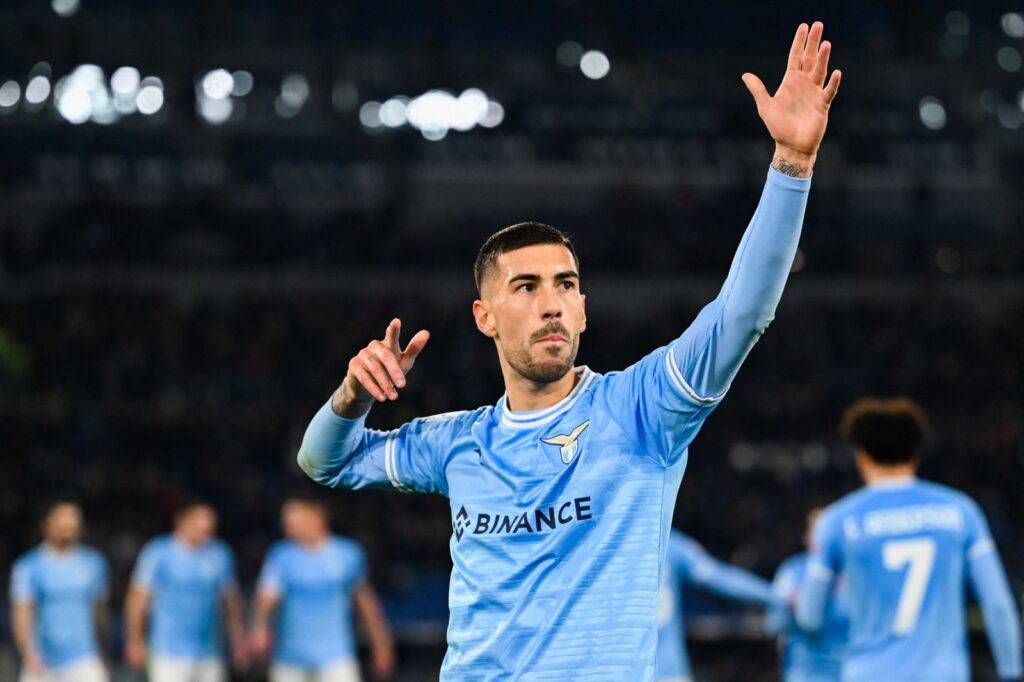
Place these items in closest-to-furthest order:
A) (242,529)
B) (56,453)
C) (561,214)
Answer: (242,529) → (56,453) → (561,214)

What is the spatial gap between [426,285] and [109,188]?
20.3ft

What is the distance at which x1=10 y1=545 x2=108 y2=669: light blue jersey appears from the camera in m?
12.9

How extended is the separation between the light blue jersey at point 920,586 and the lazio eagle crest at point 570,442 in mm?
2610

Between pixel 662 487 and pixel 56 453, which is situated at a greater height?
pixel 56 453

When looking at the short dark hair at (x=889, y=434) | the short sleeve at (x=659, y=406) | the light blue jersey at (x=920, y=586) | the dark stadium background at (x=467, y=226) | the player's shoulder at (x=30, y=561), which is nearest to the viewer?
the short sleeve at (x=659, y=406)

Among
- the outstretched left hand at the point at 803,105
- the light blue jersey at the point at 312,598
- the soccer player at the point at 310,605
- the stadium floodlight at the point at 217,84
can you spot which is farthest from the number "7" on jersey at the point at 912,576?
the stadium floodlight at the point at 217,84

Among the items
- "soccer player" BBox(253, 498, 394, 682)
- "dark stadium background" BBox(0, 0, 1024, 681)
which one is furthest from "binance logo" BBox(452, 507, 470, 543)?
"dark stadium background" BBox(0, 0, 1024, 681)

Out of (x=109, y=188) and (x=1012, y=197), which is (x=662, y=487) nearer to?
(x=109, y=188)

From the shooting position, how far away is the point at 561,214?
26812 millimetres

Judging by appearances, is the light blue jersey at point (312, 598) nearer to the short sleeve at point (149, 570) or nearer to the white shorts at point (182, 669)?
the white shorts at point (182, 669)

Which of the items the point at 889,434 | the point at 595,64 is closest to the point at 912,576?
the point at 889,434

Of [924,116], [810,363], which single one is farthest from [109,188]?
[924,116]

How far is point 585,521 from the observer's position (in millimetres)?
3646

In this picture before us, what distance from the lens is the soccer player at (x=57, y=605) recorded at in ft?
42.0
